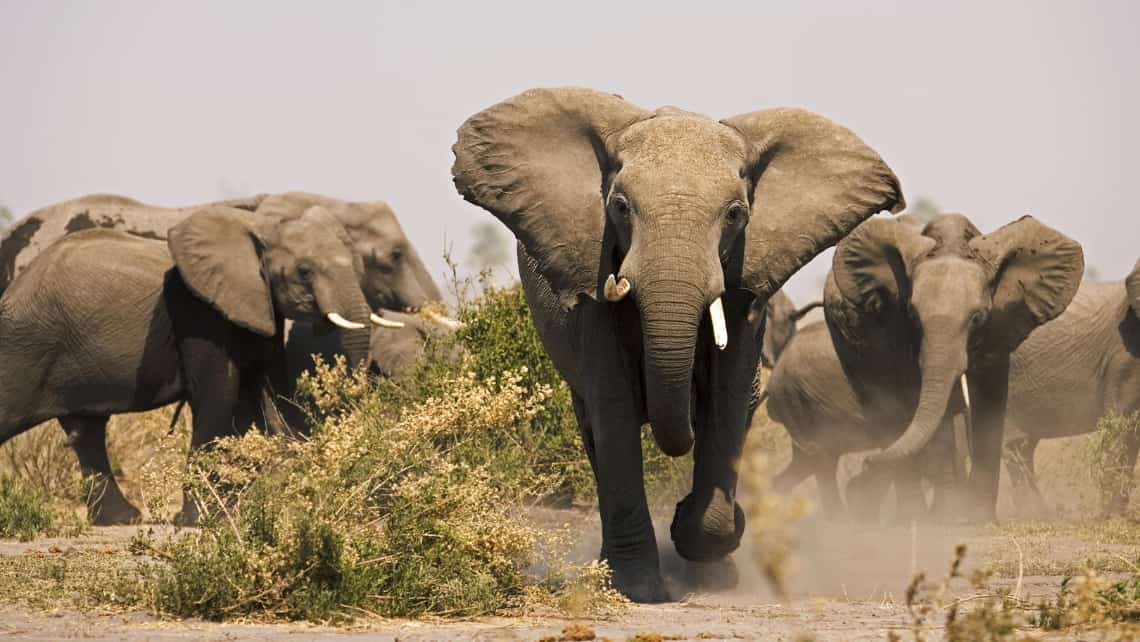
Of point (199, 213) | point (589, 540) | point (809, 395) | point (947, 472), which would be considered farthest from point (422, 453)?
point (809, 395)

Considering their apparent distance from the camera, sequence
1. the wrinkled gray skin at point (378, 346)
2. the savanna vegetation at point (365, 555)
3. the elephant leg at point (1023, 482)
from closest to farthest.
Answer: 1. the savanna vegetation at point (365, 555)
2. the wrinkled gray skin at point (378, 346)
3. the elephant leg at point (1023, 482)

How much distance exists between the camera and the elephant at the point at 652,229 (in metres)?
7.19

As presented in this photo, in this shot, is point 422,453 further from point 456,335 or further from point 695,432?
point 456,335

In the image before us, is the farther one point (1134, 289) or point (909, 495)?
point (1134, 289)

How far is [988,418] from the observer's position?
1419cm

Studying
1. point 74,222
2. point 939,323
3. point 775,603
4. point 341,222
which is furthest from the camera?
point 74,222

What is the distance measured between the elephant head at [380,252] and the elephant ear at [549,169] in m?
7.84

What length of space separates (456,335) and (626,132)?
481 cm

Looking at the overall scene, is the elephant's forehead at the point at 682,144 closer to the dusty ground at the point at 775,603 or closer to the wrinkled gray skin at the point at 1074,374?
the dusty ground at the point at 775,603

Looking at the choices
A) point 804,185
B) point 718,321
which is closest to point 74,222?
point 804,185

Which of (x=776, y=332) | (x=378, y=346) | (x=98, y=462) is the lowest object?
(x=776, y=332)

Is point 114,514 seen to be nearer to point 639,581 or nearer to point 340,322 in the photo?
point 340,322

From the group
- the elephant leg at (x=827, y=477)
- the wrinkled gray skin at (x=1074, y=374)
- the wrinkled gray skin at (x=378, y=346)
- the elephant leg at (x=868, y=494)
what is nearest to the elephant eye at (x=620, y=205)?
the wrinkled gray skin at (x=378, y=346)

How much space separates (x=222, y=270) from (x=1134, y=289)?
25.4 feet
